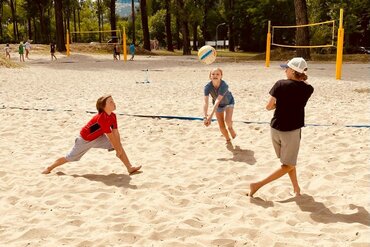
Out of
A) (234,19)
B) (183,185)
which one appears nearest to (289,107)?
(183,185)

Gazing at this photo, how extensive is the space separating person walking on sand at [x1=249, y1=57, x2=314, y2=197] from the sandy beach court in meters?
0.53

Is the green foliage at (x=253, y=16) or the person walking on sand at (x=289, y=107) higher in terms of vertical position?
the green foliage at (x=253, y=16)

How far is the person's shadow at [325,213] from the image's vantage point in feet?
12.7

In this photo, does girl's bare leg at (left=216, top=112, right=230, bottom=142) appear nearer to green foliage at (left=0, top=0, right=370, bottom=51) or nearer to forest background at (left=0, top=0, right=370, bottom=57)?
forest background at (left=0, top=0, right=370, bottom=57)

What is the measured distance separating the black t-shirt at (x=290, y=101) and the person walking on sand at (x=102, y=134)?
1.92 metres

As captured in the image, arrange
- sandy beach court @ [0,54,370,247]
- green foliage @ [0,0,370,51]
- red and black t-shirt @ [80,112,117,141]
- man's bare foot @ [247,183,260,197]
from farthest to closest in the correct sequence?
green foliage @ [0,0,370,51] < red and black t-shirt @ [80,112,117,141] < man's bare foot @ [247,183,260,197] < sandy beach court @ [0,54,370,247]

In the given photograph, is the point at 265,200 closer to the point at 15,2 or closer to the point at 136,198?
the point at 136,198

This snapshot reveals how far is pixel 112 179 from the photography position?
5.18m

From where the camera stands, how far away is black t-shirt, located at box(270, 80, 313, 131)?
4.04 m

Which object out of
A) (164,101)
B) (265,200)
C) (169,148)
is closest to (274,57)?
(164,101)

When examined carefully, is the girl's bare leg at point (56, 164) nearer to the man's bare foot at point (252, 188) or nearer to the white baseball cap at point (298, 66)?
the man's bare foot at point (252, 188)

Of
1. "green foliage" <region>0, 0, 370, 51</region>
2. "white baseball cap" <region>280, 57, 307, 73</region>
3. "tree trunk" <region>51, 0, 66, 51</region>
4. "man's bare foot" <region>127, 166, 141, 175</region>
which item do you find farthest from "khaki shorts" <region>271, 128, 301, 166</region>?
"green foliage" <region>0, 0, 370, 51</region>

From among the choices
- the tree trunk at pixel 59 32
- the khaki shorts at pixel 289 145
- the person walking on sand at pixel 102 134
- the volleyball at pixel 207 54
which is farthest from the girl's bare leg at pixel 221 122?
the tree trunk at pixel 59 32

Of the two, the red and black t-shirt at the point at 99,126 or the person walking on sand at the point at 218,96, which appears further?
the person walking on sand at the point at 218,96
